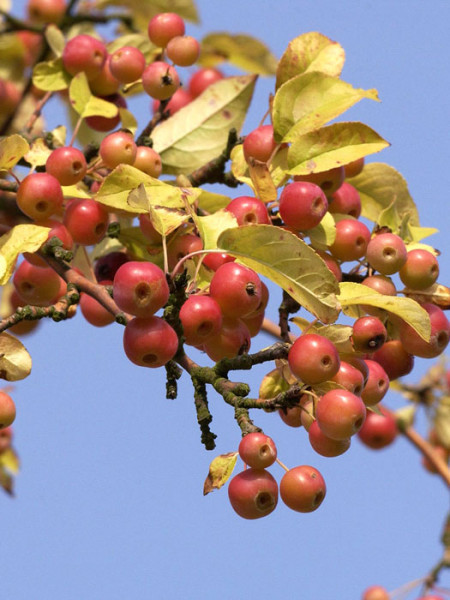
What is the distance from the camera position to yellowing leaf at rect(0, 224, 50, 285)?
1349 millimetres

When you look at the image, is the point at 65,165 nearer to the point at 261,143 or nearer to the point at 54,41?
the point at 261,143

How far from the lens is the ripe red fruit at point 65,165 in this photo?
4.85ft

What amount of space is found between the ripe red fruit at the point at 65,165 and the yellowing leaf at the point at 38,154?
8 cm

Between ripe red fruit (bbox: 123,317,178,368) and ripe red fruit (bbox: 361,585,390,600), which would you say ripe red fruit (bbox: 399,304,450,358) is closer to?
ripe red fruit (bbox: 123,317,178,368)

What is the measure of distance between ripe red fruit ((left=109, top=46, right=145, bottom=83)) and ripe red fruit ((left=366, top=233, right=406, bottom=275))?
0.70 m

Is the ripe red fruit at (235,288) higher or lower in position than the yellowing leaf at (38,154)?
higher

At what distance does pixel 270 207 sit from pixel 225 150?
0.28m

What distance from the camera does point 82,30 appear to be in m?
2.52

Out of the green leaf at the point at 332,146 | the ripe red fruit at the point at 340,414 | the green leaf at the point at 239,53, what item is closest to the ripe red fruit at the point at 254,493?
the ripe red fruit at the point at 340,414

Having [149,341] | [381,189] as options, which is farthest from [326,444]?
[381,189]

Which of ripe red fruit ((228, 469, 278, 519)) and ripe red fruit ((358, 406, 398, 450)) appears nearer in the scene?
ripe red fruit ((228, 469, 278, 519))

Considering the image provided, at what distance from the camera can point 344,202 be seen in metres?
Answer: 1.62

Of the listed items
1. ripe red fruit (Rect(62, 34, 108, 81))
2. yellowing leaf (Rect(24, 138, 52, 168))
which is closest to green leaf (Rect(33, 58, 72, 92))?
ripe red fruit (Rect(62, 34, 108, 81))

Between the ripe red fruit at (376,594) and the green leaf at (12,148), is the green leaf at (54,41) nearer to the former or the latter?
the green leaf at (12,148)
